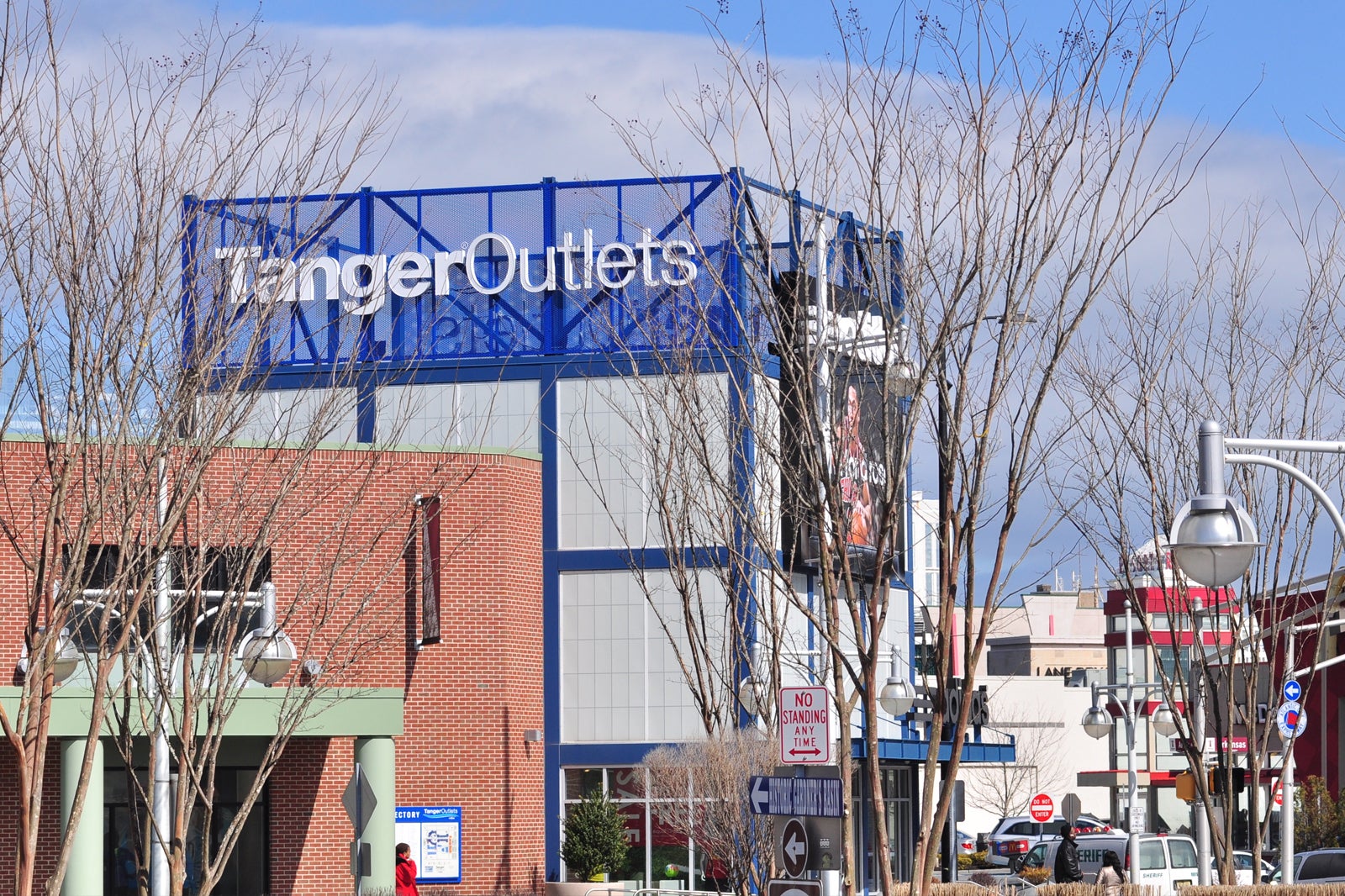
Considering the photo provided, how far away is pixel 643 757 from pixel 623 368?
25.2 ft

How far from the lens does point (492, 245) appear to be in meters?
39.1

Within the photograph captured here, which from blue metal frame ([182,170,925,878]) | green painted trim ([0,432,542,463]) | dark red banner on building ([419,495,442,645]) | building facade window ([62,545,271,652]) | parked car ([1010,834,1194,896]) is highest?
blue metal frame ([182,170,925,878])

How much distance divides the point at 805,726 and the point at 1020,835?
52762 millimetres

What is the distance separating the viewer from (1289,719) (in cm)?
2500

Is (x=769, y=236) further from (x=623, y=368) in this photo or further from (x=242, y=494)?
(x=623, y=368)

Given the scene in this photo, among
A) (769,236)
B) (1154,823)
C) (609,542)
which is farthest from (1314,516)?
(1154,823)

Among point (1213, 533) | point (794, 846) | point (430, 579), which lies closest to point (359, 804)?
point (794, 846)

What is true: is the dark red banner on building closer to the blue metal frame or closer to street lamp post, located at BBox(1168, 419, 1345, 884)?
the blue metal frame

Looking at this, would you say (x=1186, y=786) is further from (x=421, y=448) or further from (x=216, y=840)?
(x=216, y=840)

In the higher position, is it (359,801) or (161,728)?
(161,728)

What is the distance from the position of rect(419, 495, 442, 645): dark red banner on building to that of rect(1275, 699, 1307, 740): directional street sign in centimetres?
1534

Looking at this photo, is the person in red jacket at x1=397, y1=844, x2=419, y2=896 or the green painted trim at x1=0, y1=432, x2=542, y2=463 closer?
the person in red jacket at x1=397, y1=844, x2=419, y2=896

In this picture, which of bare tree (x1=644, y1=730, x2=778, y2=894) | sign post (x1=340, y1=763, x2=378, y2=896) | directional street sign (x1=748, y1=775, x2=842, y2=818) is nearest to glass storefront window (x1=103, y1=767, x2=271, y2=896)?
bare tree (x1=644, y1=730, x2=778, y2=894)

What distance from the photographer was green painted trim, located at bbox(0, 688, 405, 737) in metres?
30.0
